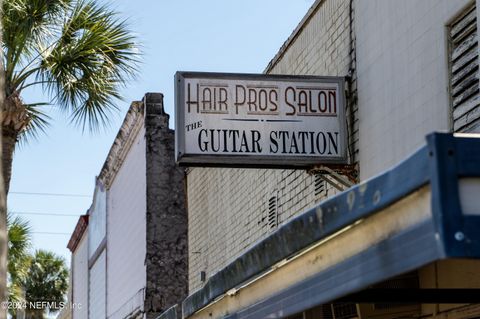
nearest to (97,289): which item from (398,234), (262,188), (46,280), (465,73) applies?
(46,280)

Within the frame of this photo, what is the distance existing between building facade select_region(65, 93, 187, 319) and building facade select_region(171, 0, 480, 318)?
7.90 meters

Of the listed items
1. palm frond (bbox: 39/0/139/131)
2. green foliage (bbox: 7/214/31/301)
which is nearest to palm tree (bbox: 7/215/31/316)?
green foliage (bbox: 7/214/31/301)

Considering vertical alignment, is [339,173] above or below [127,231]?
below

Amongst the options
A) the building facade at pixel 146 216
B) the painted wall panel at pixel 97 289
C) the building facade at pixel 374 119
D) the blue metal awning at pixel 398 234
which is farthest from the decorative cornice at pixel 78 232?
the blue metal awning at pixel 398 234

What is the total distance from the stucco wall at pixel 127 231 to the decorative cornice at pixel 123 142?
0.19 metres

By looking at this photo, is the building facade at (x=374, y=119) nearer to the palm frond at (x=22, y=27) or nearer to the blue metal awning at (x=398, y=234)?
the blue metal awning at (x=398, y=234)

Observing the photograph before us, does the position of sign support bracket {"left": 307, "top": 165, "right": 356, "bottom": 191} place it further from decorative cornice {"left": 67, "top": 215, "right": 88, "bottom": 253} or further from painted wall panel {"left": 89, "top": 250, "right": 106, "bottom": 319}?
decorative cornice {"left": 67, "top": 215, "right": 88, "bottom": 253}

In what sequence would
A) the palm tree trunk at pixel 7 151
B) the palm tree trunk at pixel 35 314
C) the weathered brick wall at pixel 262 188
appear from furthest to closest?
the palm tree trunk at pixel 35 314 → the palm tree trunk at pixel 7 151 → the weathered brick wall at pixel 262 188

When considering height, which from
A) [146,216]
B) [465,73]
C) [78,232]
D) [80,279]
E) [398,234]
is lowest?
[398,234]

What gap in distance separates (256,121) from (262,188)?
427cm

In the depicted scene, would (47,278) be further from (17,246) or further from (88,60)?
(88,60)

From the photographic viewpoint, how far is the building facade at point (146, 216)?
79.6 ft

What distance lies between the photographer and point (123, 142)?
2773 cm

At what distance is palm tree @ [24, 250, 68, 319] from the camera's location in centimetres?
5116
